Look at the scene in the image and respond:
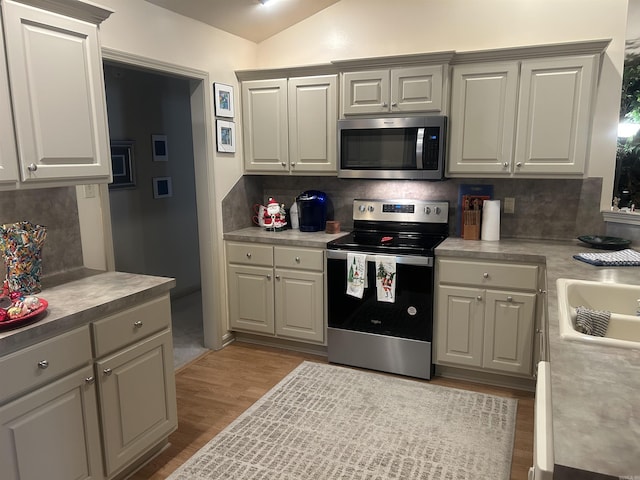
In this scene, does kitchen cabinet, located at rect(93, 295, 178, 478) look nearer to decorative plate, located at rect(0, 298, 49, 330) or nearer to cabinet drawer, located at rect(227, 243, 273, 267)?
decorative plate, located at rect(0, 298, 49, 330)

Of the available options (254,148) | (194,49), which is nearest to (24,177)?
(194,49)

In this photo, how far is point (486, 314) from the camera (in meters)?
2.95

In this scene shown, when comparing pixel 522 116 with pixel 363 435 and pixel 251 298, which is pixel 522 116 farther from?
pixel 251 298

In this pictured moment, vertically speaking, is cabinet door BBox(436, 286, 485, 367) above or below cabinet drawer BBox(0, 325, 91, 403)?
below

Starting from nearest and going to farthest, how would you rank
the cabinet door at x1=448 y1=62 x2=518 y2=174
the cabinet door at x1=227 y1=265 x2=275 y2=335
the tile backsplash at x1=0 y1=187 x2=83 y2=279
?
the tile backsplash at x1=0 y1=187 x2=83 y2=279, the cabinet door at x1=448 y1=62 x2=518 y2=174, the cabinet door at x1=227 y1=265 x2=275 y2=335

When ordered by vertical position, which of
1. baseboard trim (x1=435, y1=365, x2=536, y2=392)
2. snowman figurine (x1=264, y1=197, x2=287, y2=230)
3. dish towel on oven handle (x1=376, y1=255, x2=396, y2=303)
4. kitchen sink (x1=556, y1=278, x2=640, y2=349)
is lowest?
baseboard trim (x1=435, y1=365, x2=536, y2=392)

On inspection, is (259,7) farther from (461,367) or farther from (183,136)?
(461,367)

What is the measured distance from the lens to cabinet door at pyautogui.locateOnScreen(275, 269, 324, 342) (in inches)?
134

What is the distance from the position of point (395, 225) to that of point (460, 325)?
0.92 m

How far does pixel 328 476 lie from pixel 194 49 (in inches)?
109

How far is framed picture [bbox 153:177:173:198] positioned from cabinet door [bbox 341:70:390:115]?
89.1 inches

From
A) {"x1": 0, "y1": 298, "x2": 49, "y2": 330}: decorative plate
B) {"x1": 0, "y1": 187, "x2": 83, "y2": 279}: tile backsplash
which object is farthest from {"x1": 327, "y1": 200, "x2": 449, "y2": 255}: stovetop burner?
{"x1": 0, "y1": 298, "x2": 49, "y2": 330}: decorative plate

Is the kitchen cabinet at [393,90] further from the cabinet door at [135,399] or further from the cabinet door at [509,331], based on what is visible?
the cabinet door at [135,399]

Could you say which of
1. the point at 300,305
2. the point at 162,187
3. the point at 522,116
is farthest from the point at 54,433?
the point at 162,187
